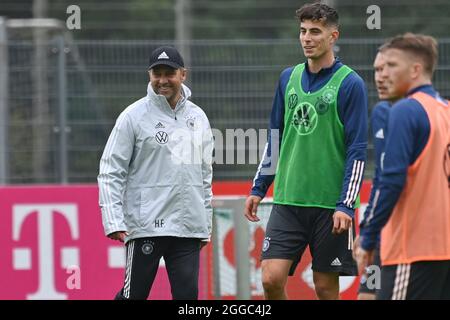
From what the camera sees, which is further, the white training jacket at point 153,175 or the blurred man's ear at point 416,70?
the white training jacket at point 153,175

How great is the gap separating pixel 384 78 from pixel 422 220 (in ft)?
2.58

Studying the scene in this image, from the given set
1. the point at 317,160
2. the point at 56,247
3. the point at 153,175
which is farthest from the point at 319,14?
the point at 56,247

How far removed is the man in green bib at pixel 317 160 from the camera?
7824 mm

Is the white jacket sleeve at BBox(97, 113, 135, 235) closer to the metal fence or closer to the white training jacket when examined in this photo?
the white training jacket

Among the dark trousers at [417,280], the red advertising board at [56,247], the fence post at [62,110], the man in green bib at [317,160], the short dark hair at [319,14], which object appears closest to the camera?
the dark trousers at [417,280]

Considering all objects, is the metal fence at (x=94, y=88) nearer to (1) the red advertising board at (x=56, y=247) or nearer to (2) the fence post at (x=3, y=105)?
(2) the fence post at (x=3, y=105)

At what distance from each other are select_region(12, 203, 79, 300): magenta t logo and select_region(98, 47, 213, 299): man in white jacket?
3.61m

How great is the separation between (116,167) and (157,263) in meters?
0.69

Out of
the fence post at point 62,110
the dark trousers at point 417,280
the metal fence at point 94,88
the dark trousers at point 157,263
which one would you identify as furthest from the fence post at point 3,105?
the dark trousers at point 417,280

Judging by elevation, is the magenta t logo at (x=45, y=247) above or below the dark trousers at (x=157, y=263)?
below

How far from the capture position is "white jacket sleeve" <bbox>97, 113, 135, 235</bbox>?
790 centimetres

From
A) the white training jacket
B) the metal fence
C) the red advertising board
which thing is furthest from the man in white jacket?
the metal fence

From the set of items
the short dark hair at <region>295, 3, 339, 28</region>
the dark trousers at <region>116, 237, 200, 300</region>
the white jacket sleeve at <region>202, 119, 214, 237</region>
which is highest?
the short dark hair at <region>295, 3, 339, 28</region>

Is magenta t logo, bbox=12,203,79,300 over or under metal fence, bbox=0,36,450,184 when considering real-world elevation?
under
